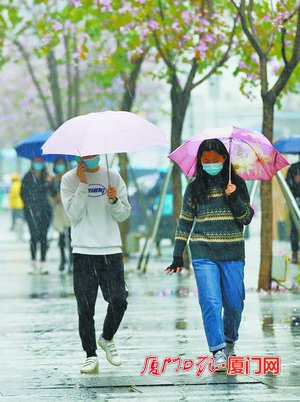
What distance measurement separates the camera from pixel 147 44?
2206 centimetres

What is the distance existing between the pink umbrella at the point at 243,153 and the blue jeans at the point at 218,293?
0.95m

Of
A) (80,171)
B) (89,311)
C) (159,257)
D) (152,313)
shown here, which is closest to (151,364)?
(89,311)

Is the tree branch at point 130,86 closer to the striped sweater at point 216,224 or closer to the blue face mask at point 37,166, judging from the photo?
the blue face mask at point 37,166

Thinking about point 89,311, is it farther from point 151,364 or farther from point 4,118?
point 4,118

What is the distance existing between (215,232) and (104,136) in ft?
3.45

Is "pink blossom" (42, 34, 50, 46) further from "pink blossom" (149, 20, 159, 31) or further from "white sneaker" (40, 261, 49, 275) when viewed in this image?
"white sneaker" (40, 261, 49, 275)

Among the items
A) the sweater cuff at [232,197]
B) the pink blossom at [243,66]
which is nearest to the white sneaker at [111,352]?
the sweater cuff at [232,197]

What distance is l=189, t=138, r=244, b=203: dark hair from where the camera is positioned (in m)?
9.55

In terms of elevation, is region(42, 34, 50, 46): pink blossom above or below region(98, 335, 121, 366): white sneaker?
above

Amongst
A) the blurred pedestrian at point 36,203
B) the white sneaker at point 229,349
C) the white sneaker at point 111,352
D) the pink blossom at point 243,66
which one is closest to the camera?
the white sneaker at point 111,352

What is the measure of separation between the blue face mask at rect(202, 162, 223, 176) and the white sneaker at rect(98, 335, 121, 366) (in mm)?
1453

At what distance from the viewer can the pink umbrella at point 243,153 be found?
10280 millimetres

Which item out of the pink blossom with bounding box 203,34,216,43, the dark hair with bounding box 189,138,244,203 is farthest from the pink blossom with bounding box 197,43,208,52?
the dark hair with bounding box 189,138,244,203

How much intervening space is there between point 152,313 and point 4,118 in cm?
6074
